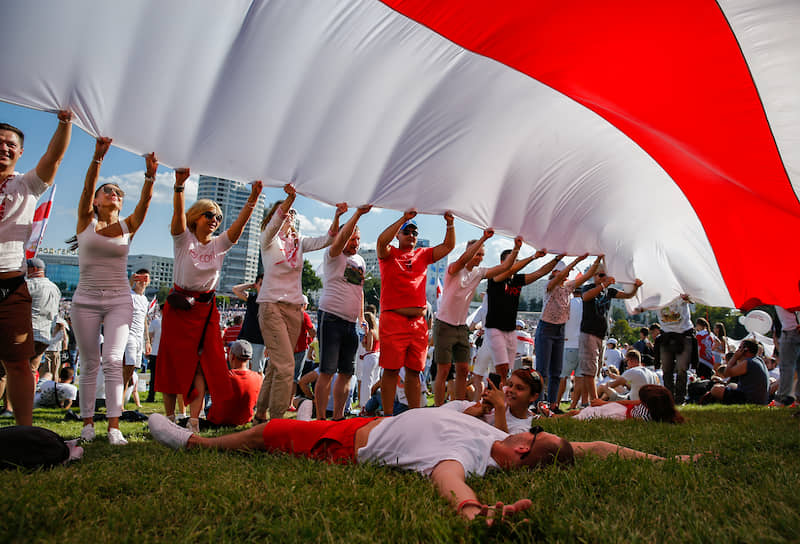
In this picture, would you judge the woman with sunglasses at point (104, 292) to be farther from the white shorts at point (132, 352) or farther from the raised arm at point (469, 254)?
the white shorts at point (132, 352)

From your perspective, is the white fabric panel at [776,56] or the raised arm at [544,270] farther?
the raised arm at [544,270]

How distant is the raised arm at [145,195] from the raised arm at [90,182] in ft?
0.93

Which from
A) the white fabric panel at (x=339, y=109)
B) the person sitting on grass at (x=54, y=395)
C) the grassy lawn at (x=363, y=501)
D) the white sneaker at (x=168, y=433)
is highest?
the white fabric panel at (x=339, y=109)

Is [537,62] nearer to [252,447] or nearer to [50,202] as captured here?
[252,447]

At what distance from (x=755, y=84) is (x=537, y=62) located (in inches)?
62.5

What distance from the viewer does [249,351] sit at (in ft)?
18.7

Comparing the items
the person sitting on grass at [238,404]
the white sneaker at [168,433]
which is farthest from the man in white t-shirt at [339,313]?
the white sneaker at [168,433]

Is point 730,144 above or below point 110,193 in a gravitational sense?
above

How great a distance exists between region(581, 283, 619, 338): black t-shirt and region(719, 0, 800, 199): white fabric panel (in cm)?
331

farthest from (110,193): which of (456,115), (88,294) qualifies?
(456,115)

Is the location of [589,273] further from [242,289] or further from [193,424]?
[193,424]

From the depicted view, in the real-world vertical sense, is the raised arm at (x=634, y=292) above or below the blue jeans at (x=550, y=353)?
above

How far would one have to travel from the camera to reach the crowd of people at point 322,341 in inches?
106

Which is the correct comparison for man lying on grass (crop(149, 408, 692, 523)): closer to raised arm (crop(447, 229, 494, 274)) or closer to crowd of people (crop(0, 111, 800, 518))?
crowd of people (crop(0, 111, 800, 518))
